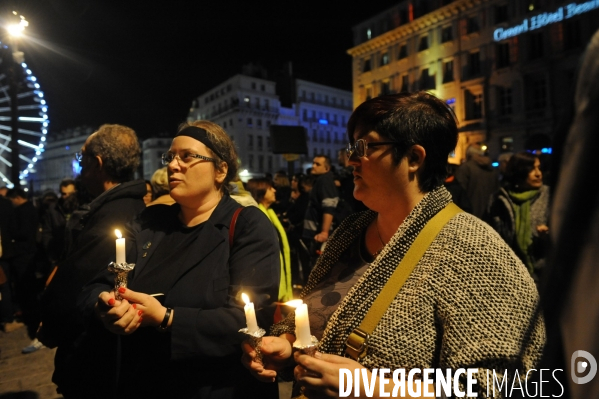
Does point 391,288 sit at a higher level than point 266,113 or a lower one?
lower

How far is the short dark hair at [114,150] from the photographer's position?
313 cm

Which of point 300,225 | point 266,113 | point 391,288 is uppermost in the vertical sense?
point 266,113

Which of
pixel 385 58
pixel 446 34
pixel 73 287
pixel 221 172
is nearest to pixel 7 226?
pixel 73 287

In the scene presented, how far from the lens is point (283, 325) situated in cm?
195

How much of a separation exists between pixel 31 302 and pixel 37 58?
10.1 metres

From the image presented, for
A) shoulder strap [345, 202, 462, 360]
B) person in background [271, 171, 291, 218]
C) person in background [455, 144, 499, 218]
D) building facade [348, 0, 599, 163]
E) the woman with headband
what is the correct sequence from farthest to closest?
building facade [348, 0, 599, 163]
person in background [271, 171, 291, 218]
person in background [455, 144, 499, 218]
the woman with headband
shoulder strap [345, 202, 462, 360]

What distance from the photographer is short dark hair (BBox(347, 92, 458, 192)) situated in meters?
1.65

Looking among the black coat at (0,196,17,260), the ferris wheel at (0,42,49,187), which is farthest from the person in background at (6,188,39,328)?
the ferris wheel at (0,42,49,187)

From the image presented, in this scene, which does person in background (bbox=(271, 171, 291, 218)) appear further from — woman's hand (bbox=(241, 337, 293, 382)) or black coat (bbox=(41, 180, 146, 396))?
woman's hand (bbox=(241, 337, 293, 382))

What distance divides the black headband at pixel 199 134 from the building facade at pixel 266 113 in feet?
214

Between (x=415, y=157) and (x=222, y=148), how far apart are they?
4.35 feet

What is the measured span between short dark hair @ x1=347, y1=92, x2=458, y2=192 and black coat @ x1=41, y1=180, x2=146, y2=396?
5.61 feet

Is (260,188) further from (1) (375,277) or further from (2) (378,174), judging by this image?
(1) (375,277)

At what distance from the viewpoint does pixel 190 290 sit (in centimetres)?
216
